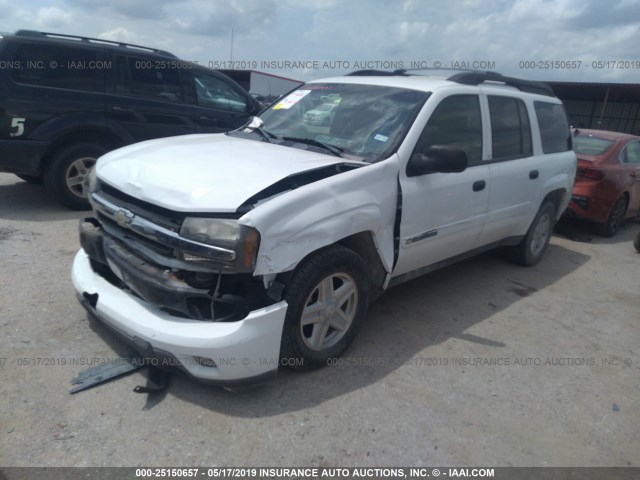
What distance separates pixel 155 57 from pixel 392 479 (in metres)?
5.81

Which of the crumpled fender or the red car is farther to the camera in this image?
the red car

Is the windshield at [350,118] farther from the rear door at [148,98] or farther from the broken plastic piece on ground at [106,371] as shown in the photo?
the rear door at [148,98]

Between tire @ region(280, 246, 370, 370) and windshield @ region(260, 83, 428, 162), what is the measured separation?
810mm

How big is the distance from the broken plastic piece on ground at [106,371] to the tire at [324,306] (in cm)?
90

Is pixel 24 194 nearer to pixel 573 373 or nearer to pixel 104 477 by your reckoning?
pixel 104 477

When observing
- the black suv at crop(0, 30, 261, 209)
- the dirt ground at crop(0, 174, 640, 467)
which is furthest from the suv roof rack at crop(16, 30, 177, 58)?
the dirt ground at crop(0, 174, 640, 467)

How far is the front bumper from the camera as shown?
251cm

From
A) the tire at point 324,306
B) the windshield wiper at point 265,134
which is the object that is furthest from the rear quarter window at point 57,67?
the tire at point 324,306

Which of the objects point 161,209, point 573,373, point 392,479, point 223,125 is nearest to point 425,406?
point 392,479

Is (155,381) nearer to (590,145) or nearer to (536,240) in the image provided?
(536,240)

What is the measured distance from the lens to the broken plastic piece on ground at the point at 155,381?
2.71 metres

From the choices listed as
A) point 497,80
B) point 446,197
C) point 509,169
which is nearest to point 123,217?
point 446,197

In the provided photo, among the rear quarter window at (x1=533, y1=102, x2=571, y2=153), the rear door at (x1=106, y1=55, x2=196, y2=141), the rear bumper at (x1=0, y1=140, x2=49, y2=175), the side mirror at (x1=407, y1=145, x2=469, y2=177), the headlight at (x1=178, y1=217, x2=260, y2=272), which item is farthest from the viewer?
the rear door at (x1=106, y1=55, x2=196, y2=141)

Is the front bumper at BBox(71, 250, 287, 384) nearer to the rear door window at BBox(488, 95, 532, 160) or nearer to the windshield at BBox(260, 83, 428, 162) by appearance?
the windshield at BBox(260, 83, 428, 162)
